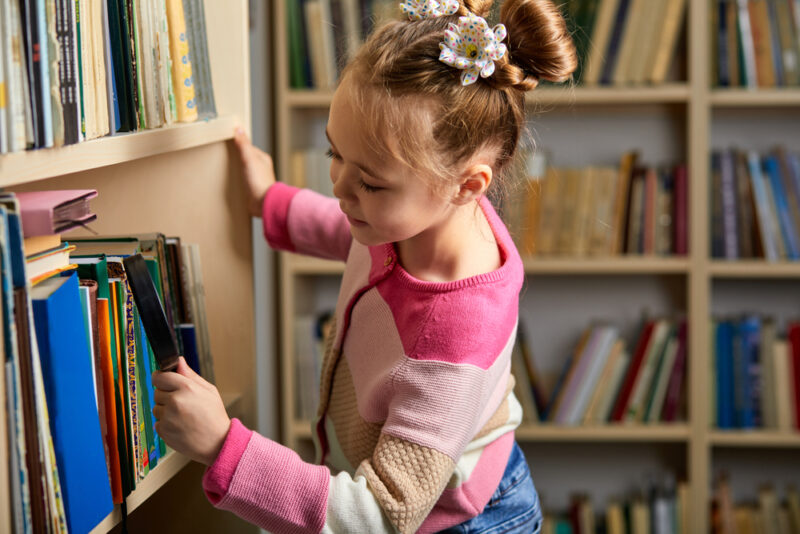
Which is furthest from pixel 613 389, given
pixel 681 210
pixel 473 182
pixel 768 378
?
pixel 473 182

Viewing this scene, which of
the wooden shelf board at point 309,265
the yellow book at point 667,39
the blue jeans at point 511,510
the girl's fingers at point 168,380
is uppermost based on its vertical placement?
the yellow book at point 667,39

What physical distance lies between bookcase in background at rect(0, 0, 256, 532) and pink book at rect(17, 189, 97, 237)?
0.29 meters

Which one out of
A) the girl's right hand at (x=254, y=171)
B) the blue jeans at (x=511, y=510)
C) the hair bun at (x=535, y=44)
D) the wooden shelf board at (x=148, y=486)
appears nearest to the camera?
the wooden shelf board at (x=148, y=486)

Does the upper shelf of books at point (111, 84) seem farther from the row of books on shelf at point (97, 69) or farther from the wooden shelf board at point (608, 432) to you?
the wooden shelf board at point (608, 432)

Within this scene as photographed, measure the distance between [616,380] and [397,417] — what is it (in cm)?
139

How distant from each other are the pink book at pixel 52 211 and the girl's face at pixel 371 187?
28cm

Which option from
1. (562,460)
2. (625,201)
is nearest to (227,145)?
(625,201)

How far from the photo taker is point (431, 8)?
3.18 ft

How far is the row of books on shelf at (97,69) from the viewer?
66cm

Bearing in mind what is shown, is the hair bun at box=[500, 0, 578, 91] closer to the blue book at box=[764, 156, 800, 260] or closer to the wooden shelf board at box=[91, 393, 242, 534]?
the wooden shelf board at box=[91, 393, 242, 534]

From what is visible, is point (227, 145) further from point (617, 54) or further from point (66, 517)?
point (617, 54)

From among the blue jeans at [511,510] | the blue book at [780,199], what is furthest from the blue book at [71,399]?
the blue book at [780,199]

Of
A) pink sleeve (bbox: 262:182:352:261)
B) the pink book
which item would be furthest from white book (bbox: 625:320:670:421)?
the pink book

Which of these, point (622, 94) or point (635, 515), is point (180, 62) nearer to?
point (622, 94)
